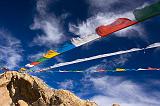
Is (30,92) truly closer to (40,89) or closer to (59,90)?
(40,89)

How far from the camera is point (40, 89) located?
136ft

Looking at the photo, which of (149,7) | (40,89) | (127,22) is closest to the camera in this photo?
(149,7)

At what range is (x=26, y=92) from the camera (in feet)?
142

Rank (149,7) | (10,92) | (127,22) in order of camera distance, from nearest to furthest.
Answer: (149,7) → (127,22) → (10,92)

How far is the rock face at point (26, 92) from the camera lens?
38969 millimetres

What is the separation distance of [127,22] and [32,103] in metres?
28.3

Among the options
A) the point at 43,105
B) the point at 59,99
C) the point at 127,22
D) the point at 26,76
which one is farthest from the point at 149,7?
the point at 26,76

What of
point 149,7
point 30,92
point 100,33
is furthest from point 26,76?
point 149,7

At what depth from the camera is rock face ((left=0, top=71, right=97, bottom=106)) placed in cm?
3897

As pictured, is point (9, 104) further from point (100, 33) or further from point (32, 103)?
point (100, 33)

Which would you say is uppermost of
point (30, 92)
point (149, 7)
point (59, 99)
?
point (30, 92)

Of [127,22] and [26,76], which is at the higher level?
[26,76]

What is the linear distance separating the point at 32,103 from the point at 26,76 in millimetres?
3729

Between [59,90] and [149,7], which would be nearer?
[149,7]
